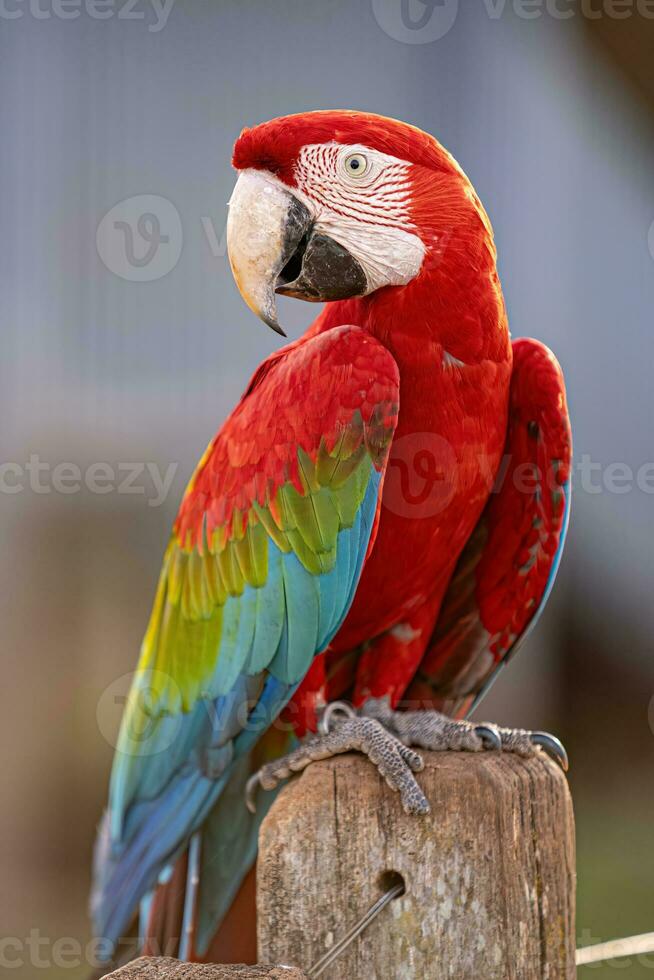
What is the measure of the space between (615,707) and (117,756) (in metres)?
2.34

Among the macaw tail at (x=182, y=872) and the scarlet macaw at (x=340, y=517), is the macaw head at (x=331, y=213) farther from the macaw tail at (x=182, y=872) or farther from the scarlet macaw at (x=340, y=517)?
the macaw tail at (x=182, y=872)

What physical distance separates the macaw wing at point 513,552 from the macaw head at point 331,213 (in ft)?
0.92

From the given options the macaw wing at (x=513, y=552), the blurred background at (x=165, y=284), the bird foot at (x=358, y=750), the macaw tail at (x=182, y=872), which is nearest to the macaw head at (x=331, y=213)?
the macaw wing at (x=513, y=552)

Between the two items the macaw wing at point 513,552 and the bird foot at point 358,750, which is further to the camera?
the macaw wing at point 513,552

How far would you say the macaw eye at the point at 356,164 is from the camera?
1149 millimetres

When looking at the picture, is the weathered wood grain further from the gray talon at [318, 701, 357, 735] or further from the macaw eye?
the macaw eye

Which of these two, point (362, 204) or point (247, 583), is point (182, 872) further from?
point (362, 204)

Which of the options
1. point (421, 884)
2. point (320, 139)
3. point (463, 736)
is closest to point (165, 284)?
point (320, 139)

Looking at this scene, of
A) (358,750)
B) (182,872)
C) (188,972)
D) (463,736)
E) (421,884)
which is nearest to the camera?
(188,972)

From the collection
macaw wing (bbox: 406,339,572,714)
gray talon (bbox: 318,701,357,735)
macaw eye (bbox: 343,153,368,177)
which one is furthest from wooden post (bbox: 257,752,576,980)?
macaw eye (bbox: 343,153,368,177)

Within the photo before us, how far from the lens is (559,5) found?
303 cm

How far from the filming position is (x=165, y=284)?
293cm

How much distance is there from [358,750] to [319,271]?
1.88 feet

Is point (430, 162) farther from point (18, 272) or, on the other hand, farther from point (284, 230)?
point (18, 272)
